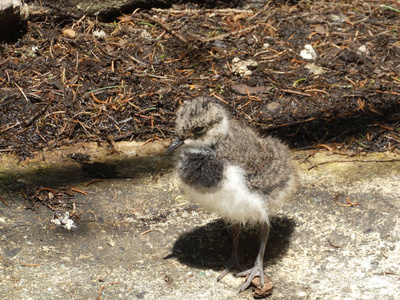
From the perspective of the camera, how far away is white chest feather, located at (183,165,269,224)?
3.46 meters

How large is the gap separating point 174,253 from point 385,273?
4.91 ft

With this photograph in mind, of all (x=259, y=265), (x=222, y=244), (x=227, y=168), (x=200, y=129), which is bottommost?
(x=222, y=244)

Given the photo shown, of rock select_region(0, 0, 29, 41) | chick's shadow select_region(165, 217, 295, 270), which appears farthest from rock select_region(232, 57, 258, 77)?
rock select_region(0, 0, 29, 41)

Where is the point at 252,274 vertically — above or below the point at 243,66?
below

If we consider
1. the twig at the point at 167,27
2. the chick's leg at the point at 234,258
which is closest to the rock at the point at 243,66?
the twig at the point at 167,27

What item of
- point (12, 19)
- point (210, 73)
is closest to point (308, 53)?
point (210, 73)

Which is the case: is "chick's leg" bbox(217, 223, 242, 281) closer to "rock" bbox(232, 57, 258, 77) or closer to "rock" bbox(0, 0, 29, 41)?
"rock" bbox(232, 57, 258, 77)

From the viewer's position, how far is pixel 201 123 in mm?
3549

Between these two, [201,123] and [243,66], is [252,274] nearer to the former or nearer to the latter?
[201,123]

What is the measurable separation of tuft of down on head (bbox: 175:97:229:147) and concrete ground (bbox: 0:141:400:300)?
0.91 m

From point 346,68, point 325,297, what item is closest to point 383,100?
point 346,68

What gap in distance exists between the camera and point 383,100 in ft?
17.1

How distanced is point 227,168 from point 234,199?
21cm

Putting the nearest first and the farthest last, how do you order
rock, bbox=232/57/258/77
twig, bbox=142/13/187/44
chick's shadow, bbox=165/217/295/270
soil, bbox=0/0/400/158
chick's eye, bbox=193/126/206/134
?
chick's eye, bbox=193/126/206/134 < chick's shadow, bbox=165/217/295/270 < soil, bbox=0/0/400/158 < rock, bbox=232/57/258/77 < twig, bbox=142/13/187/44
